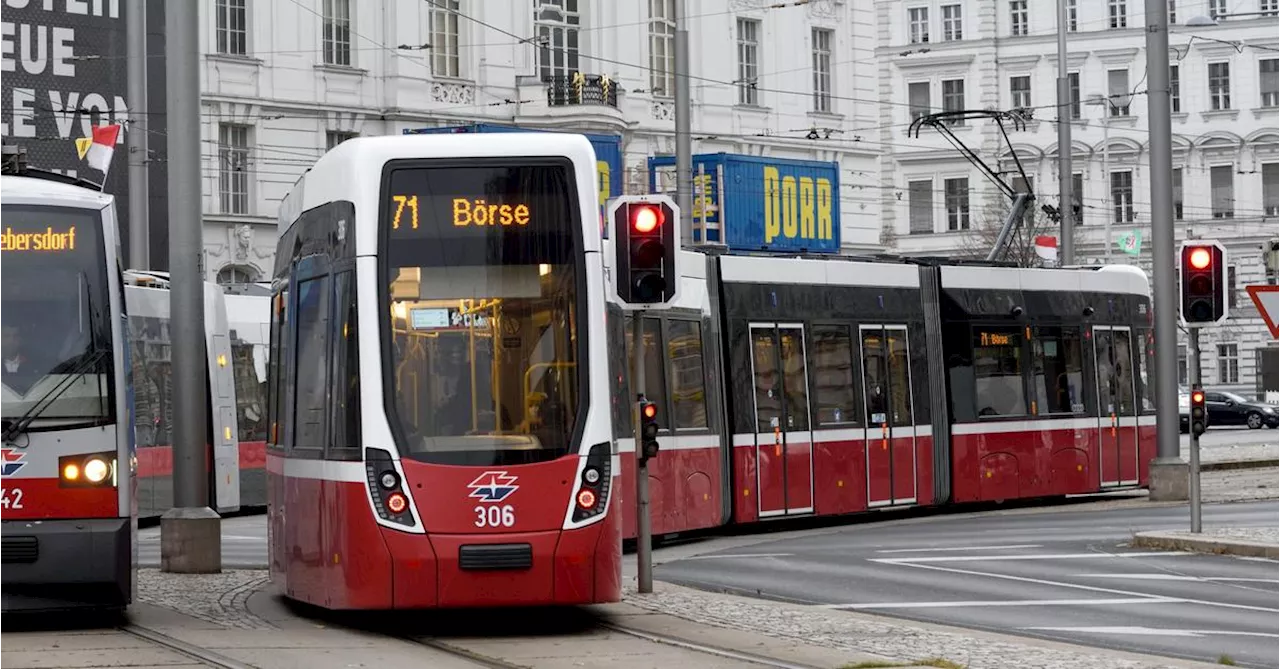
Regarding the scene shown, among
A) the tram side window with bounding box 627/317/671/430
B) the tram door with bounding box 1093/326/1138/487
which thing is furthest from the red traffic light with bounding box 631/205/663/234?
the tram door with bounding box 1093/326/1138/487

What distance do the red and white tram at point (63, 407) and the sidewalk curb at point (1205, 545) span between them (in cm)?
1093

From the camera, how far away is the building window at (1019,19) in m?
88.9

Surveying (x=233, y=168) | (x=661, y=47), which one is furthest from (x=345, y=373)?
(x=661, y=47)

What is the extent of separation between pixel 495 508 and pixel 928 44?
79141mm

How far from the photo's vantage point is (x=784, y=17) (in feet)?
201

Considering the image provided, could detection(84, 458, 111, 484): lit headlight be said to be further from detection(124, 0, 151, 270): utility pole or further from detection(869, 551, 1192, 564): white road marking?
detection(124, 0, 151, 270): utility pole

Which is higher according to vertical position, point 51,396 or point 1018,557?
point 51,396

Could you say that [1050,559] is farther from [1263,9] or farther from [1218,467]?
[1263,9]

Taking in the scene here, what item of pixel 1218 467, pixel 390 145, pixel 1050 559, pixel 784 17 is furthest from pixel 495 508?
pixel 784 17

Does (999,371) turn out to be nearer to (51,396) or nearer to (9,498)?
(51,396)

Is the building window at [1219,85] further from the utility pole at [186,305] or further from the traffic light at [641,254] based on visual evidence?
the traffic light at [641,254]

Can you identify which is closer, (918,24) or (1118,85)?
(1118,85)

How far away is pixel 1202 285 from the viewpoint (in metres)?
22.9

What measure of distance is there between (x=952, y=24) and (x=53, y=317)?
79142 mm
